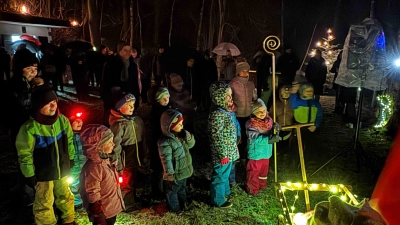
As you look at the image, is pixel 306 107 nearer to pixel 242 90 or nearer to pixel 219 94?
pixel 242 90

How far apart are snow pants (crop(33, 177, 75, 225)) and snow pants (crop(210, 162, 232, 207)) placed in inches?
77.7

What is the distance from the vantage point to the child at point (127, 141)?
4.94m

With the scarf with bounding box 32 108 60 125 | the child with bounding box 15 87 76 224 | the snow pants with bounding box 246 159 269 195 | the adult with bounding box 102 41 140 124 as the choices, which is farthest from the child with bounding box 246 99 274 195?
the adult with bounding box 102 41 140 124

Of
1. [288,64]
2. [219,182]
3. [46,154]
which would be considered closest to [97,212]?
[46,154]

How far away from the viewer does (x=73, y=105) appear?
12438mm

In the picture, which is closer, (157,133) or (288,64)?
(157,133)

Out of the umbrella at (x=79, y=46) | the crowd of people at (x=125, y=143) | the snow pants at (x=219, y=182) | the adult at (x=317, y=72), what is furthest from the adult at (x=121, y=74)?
the umbrella at (x=79, y=46)

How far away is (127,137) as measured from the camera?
507cm

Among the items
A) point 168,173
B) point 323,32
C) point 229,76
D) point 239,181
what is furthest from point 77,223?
point 323,32

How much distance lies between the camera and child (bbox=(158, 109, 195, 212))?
4730mm

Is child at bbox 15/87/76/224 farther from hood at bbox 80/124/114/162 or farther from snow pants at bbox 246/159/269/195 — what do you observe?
snow pants at bbox 246/159/269/195

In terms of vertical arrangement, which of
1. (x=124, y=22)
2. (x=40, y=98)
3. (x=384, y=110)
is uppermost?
(x=124, y=22)

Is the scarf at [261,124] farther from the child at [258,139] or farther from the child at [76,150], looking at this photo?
the child at [76,150]

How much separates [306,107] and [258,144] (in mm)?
1487
